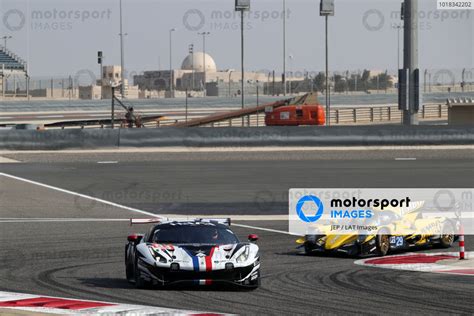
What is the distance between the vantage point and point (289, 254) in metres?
20.7

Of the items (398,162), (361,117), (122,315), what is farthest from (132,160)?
(361,117)

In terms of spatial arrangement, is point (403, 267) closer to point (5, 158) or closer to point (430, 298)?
point (430, 298)

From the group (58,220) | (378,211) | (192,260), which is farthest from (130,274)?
(58,220)

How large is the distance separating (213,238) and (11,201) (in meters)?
17.5

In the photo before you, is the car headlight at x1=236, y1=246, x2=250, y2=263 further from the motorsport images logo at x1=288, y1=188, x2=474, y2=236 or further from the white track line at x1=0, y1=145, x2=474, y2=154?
the white track line at x1=0, y1=145, x2=474, y2=154

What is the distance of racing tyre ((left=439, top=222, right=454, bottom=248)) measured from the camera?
22000mm

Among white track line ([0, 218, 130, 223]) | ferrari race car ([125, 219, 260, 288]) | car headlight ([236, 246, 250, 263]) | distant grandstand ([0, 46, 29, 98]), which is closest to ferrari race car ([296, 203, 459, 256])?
ferrari race car ([125, 219, 260, 288])

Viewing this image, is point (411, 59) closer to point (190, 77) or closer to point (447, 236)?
point (447, 236)

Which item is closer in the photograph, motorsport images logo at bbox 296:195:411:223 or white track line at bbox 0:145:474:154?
motorsport images logo at bbox 296:195:411:223

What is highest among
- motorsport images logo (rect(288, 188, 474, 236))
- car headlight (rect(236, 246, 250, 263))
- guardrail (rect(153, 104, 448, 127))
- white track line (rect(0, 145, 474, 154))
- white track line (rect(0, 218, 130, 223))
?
guardrail (rect(153, 104, 448, 127))

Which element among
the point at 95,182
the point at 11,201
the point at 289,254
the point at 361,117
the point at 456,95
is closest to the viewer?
the point at 289,254

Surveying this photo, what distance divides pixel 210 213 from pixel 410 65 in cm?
1676

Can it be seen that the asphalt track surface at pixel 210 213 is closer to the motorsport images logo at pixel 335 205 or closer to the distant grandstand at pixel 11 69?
the motorsport images logo at pixel 335 205

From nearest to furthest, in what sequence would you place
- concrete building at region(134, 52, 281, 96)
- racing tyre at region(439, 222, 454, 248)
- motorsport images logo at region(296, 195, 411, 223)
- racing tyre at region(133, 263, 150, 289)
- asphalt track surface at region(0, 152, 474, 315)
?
asphalt track surface at region(0, 152, 474, 315) → racing tyre at region(133, 263, 150, 289) → racing tyre at region(439, 222, 454, 248) → motorsport images logo at region(296, 195, 411, 223) → concrete building at region(134, 52, 281, 96)
